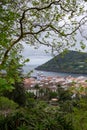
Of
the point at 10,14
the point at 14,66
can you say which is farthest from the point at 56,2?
the point at 14,66

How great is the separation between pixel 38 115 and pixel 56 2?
3.12 m

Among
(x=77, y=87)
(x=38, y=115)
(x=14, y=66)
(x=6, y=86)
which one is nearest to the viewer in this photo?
(x=6, y=86)

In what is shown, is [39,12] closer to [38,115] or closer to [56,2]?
[56,2]

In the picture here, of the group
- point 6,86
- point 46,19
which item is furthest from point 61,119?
point 6,86

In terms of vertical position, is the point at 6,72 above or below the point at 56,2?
below

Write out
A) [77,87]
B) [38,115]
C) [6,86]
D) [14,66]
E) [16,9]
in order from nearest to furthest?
[6,86], [14,66], [16,9], [77,87], [38,115]

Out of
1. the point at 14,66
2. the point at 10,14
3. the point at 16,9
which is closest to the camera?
the point at 14,66

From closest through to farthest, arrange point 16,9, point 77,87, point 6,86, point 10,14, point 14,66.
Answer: point 6,86, point 14,66, point 10,14, point 16,9, point 77,87

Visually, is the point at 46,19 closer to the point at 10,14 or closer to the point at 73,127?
the point at 10,14

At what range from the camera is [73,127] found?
31.4 feet

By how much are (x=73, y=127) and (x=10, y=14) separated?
418 cm

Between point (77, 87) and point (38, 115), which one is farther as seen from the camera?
point (38, 115)

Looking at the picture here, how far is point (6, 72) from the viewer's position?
532 centimetres

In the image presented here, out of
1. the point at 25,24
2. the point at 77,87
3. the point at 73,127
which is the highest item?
the point at 25,24
